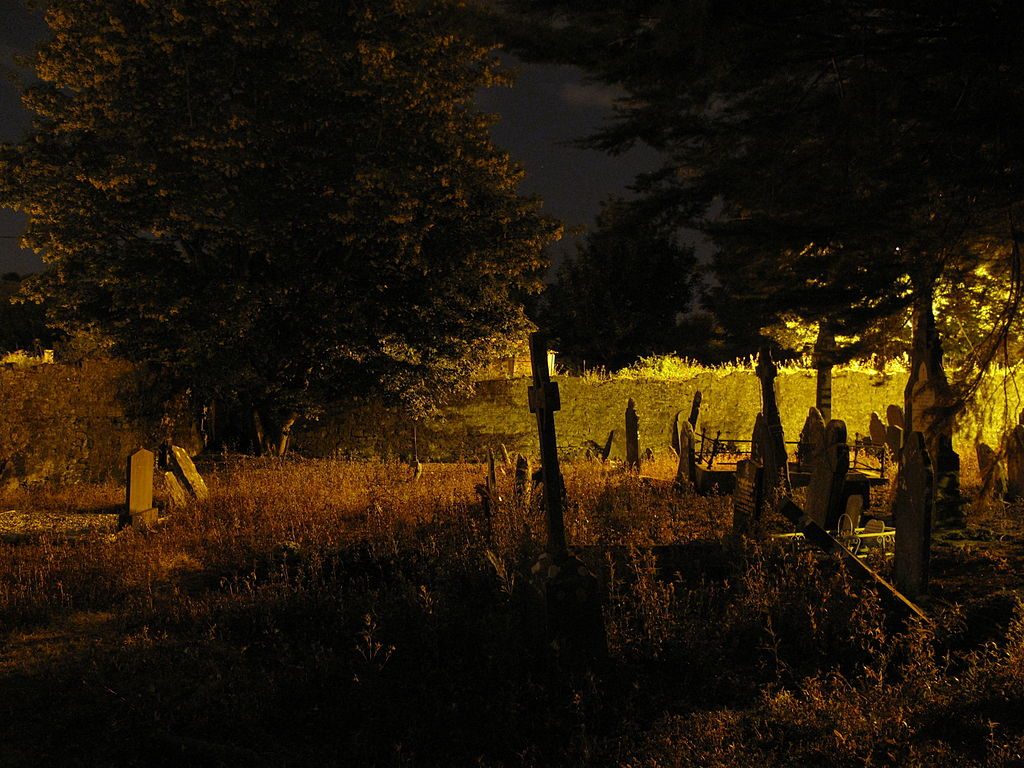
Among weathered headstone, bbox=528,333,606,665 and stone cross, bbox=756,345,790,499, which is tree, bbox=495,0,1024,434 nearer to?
weathered headstone, bbox=528,333,606,665

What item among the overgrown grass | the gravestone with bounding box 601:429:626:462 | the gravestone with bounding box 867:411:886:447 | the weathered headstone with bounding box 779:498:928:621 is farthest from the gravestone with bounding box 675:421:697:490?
the gravestone with bounding box 601:429:626:462

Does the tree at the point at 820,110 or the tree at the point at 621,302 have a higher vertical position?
the tree at the point at 621,302

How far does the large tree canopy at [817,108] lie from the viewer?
3.02 m

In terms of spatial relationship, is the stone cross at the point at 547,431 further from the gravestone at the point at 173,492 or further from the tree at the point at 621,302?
the tree at the point at 621,302

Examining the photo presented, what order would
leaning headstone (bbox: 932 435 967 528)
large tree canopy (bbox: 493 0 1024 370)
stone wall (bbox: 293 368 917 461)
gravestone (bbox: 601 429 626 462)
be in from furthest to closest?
gravestone (bbox: 601 429 626 462) → stone wall (bbox: 293 368 917 461) → leaning headstone (bbox: 932 435 967 528) → large tree canopy (bbox: 493 0 1024 370)

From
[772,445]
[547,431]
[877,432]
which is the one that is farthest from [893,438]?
[547,431]

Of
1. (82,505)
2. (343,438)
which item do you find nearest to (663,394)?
(343,438)

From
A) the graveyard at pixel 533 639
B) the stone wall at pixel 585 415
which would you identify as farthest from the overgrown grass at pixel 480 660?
the stone wall at pixel 585 415

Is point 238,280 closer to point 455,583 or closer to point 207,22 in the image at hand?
point 207,22

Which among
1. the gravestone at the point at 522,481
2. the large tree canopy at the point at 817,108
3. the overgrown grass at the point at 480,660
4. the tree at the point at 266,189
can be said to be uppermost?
the tree at the point at 266,189

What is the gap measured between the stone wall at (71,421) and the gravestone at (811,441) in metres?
12.4

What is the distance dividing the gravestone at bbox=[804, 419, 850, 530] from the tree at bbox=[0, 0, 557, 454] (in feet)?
29.9

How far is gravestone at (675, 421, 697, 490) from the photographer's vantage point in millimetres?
11195

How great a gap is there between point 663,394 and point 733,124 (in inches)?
656
